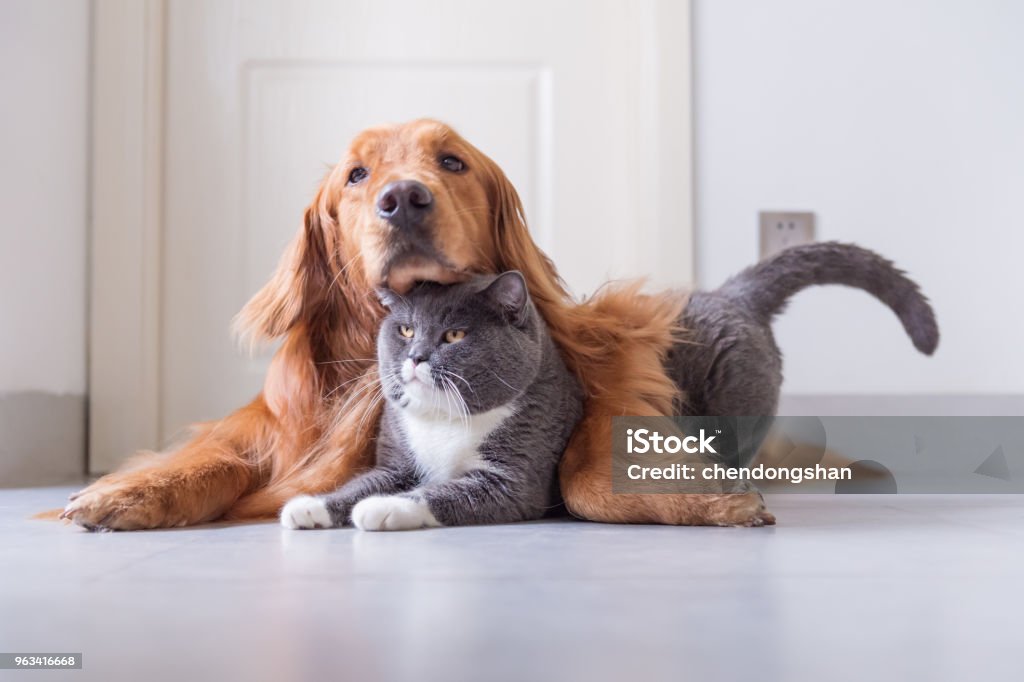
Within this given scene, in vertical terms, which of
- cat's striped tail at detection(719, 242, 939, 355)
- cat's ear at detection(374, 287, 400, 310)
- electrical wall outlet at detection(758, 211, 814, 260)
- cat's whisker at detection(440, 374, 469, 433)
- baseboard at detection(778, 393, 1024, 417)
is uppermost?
electrical wall outlet at detection(758, 211, 814, 260)

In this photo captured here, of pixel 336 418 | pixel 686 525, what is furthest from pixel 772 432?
pixel 336 418

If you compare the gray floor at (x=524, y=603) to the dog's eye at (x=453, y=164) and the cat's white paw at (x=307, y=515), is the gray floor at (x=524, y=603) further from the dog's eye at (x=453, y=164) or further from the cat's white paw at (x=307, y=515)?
the dog's eye at (x=453, y=164)

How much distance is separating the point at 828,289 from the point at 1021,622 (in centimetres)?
148

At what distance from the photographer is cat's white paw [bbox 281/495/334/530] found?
1049 millimetres

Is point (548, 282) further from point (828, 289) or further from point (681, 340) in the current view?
point (828, 289)

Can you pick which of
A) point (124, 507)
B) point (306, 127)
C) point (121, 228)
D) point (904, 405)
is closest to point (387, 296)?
point (124, 507)

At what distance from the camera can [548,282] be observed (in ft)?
4.02

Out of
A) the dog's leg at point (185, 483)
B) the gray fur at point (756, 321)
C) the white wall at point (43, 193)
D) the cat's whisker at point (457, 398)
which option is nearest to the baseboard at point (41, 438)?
the white wall at point (43, 193)

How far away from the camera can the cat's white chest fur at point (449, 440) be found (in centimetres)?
110

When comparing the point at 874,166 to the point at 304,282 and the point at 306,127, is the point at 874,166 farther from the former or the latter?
the point at 304,282

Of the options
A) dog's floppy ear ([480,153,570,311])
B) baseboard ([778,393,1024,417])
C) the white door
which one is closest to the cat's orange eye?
dog's floppy ear ([480,153,570,311])

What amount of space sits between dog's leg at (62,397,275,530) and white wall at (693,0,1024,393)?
1.18m

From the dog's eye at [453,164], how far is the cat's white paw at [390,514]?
0.41 metres

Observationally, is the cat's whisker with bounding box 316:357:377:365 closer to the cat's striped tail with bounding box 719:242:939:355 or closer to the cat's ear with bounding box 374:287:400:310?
the cat's ear with bounding box 374:287:400:310
